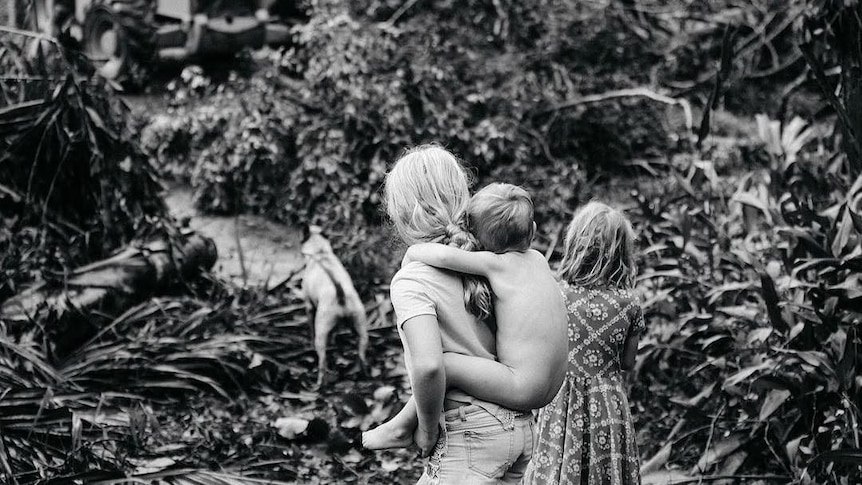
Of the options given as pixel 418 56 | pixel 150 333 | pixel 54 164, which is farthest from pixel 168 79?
pixel 150 333

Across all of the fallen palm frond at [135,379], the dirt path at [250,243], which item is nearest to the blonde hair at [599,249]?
the fallen palm frond at [135,379]

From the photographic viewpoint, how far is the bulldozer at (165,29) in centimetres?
1020

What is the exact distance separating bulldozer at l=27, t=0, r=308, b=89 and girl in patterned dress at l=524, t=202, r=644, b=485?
769 cm

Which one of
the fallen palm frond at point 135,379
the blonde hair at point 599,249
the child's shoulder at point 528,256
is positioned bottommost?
the fallen palm frond at point 135,379

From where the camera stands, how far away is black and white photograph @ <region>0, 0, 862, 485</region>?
254 centimetres

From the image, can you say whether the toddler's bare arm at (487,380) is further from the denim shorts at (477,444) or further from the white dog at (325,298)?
the white dog at (325,298)

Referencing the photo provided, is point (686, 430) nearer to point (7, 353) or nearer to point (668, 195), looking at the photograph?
point (668, 195)

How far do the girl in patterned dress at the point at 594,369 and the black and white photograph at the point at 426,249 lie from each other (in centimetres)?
1

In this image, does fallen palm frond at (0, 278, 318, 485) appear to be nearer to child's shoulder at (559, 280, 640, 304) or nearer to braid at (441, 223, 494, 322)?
child's shoulder at (559, 280, 640, 304)

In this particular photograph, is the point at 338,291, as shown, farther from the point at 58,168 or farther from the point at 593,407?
the point at 593,407

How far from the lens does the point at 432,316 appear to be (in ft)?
7.75

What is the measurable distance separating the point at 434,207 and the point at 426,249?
12cm

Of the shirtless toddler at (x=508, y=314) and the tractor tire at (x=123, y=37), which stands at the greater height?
the shirtless toddler at (x=508, y=314)

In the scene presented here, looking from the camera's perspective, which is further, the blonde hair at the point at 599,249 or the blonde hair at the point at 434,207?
the blonde hair at the point at 599,249
